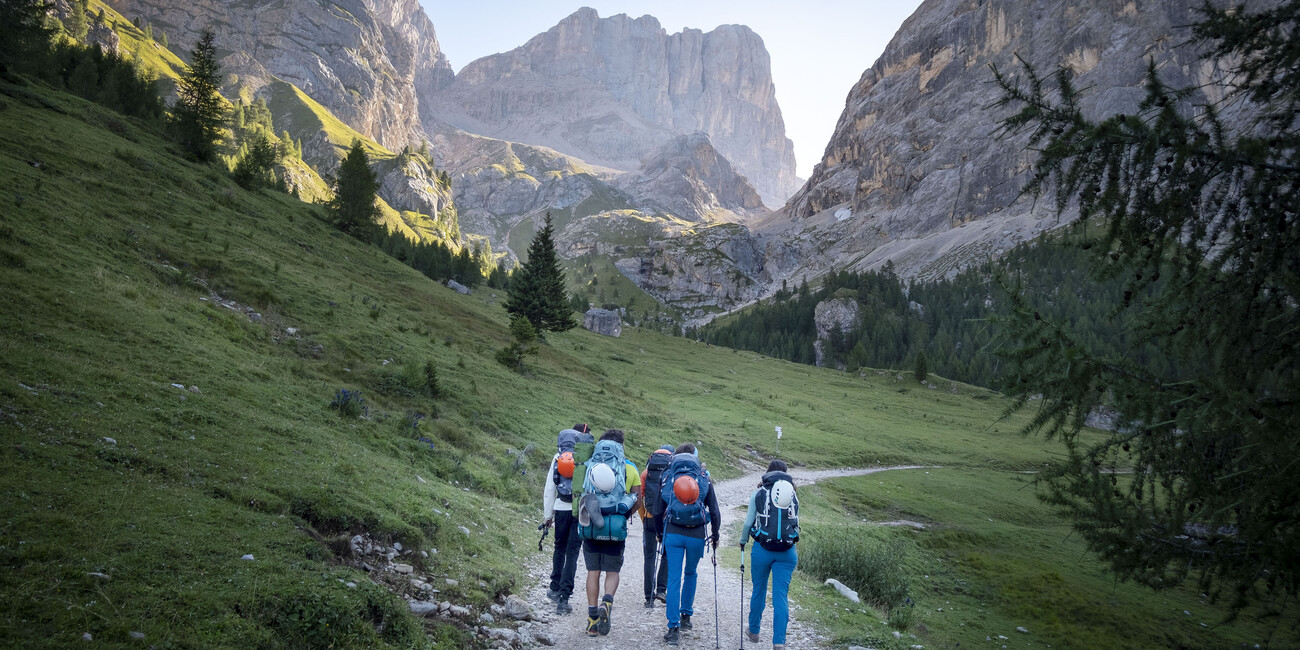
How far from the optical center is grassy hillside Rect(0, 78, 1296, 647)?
7.02 meters

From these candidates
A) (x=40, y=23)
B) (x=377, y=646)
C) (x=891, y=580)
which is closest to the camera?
(x=377, y=646)

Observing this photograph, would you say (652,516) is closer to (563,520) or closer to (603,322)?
(563,520)

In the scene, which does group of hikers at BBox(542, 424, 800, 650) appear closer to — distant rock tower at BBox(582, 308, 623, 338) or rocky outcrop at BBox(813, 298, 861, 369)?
distant rock tower at BBox(582, 308, 623, 338)

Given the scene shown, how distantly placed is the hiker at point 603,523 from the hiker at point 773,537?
86.9 inches

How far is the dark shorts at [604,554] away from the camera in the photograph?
10180 mm

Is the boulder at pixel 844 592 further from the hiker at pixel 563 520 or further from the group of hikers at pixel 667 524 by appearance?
the hiker at pixel 563 520

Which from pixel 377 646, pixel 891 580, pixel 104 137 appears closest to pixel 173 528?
pixel 377 646

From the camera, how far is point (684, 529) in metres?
10.5

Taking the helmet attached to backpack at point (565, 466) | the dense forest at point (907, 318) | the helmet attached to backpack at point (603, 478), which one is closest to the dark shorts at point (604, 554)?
the helmet attached to backpack at point (603, 478)

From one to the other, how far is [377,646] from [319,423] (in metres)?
10.5

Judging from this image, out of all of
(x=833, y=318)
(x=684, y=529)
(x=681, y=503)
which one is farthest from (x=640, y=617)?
(x=833, y=318)

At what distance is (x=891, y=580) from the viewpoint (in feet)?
57.9

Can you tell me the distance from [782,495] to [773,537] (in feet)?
2.43

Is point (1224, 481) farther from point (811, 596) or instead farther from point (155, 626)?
point (155, 626)
